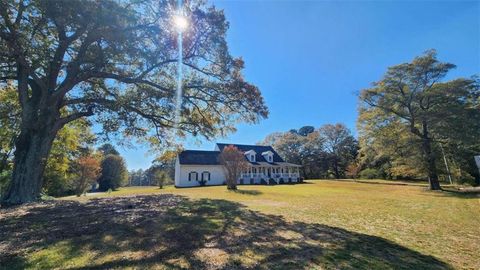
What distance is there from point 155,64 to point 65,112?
8.69 metres

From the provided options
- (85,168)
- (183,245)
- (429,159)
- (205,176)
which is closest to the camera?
(183,245)

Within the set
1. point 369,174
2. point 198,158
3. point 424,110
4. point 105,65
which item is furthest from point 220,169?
point 369,174

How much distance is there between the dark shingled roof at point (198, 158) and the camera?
111 feet

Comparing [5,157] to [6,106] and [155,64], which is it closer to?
[6,106]

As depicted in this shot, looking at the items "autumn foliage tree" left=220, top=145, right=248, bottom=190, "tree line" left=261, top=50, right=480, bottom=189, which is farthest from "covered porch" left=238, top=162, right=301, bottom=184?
"tree line" left=261, top=50, right=480, bottom=189

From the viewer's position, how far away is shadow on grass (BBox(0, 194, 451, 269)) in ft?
13.5

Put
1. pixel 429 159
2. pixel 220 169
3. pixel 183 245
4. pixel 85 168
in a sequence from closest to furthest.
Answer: pixel 183 245 → pixel 429 159 → pixel 85 168 → pixel 220 169

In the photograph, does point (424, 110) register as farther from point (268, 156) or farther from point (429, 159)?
point (268, 156)

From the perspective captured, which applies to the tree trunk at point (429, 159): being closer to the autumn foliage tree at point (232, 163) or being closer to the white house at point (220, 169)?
the autumn foliage tree at point (232, 163)

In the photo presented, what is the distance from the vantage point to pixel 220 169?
117 feet

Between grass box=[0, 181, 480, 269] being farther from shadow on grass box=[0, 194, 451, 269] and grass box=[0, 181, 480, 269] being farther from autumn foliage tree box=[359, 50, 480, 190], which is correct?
autumn foliage tree box=[359, 50, 480, 190]

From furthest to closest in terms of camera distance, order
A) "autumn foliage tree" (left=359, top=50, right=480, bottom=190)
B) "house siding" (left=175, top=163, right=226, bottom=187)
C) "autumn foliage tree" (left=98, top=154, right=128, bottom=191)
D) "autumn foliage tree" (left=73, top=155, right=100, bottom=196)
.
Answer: "autumn foliage tree" (left=98, top=154, right=128, bottom=191) < "house siding" (left=175, top=163, right=226, bottom=187) < "autumn foliage tree" (left=73, top=155, right=100, bottom=196) < "autumn foliage tree" (left=359, top=50, right=480, bottom=190)

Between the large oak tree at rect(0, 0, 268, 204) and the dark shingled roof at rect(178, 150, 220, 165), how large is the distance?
19828 millimetres

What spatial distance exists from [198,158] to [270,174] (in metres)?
11.0
